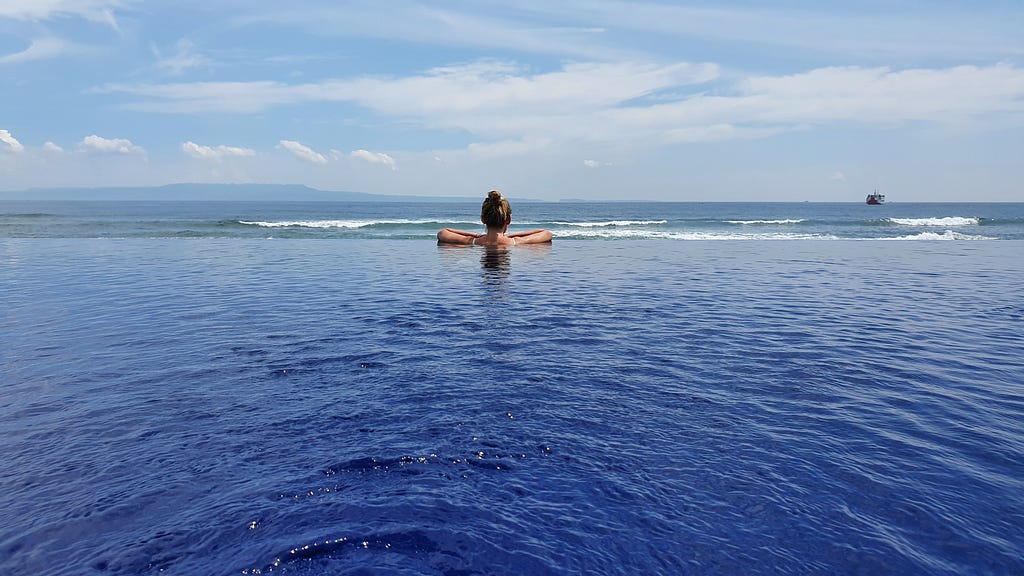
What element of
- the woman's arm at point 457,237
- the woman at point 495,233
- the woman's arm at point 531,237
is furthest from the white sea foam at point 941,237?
the woman's arm at point 457,237

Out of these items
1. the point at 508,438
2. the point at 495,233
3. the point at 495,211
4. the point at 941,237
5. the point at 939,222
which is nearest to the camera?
the point at 508,438

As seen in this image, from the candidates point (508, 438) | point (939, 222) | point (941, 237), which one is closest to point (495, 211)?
point (508, 438)

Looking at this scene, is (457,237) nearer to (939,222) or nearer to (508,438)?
(508,438)

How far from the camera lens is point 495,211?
2241 centimetres

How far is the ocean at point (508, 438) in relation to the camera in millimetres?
3486

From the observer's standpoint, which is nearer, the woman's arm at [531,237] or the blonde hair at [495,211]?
the blonde hair at [495,211]

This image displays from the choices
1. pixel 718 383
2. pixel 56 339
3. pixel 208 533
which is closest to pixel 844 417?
pixel 718 383

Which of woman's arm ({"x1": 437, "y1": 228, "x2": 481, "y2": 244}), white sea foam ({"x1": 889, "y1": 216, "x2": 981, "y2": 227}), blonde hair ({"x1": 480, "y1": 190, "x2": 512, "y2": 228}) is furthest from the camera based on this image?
white sea foam ({"x1": 889, "y1": 216, "x2": 981, "y2": 227})

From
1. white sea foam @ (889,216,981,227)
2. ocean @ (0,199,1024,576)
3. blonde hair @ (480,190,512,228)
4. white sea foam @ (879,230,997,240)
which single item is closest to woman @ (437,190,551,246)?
blonde hair @ (480,190,512,228)

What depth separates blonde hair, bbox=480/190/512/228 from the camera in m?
21.8

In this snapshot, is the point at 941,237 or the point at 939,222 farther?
the point at 939,222

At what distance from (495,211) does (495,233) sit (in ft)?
6.54

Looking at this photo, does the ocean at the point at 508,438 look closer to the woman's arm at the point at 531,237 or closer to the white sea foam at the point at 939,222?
the woman's arm at the point at 531,237

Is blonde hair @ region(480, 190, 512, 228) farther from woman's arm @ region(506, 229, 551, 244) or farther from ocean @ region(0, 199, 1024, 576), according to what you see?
ocean @ region(0, 199, 1024, 576)
